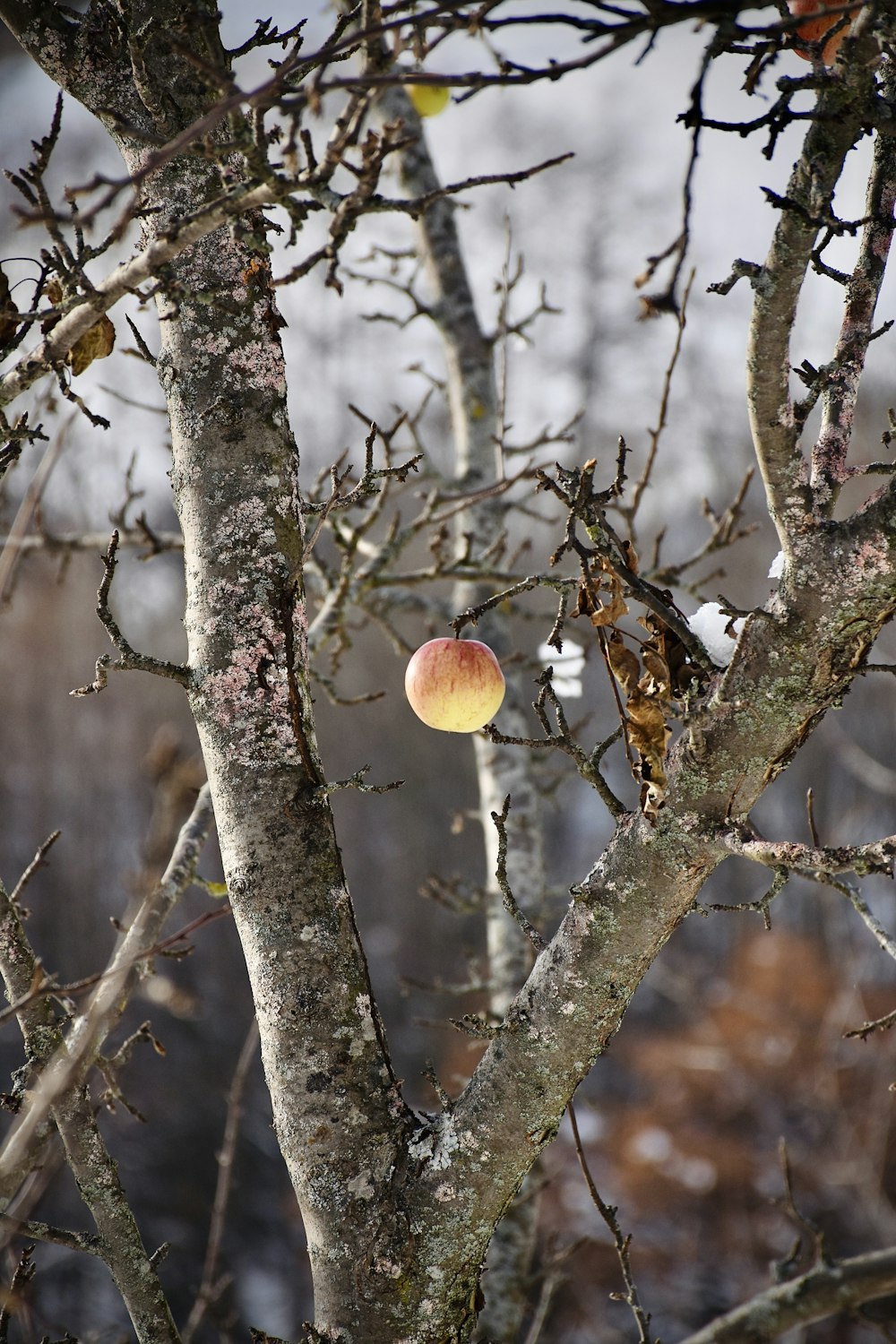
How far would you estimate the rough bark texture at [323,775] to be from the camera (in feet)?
3.61

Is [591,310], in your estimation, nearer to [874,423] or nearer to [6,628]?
[874,423]

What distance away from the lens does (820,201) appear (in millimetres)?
1024

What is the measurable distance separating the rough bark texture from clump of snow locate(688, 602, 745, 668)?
61mm

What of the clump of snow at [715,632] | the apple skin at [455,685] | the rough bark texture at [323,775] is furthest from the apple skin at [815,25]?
the apple skin at [455,685]

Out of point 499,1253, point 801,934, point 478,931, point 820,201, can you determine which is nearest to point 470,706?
point 820,201

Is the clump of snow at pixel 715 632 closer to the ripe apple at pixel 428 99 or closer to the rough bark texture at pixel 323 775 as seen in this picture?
the rough bark texture at pixel 323 775

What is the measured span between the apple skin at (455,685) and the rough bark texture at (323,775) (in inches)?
11.6

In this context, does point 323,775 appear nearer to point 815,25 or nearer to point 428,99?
point 815,25

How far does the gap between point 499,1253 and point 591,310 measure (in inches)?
601

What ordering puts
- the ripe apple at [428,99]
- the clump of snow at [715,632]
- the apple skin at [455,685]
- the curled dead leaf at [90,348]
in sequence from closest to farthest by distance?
the clump of snow at [715,632], the curled dead leaf at [90,348], the apple skin at [455,685], the ripe apple at [428,99]

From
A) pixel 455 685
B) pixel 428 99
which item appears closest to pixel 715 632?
pixel 455 685

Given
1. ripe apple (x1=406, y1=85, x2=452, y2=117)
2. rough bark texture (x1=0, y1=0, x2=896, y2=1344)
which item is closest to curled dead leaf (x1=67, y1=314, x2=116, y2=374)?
rough bark texture (x1=0, y1=0, x2=896, y2=1344)

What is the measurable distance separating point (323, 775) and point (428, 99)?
220 cm

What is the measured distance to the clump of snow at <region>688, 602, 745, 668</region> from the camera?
1.22m
